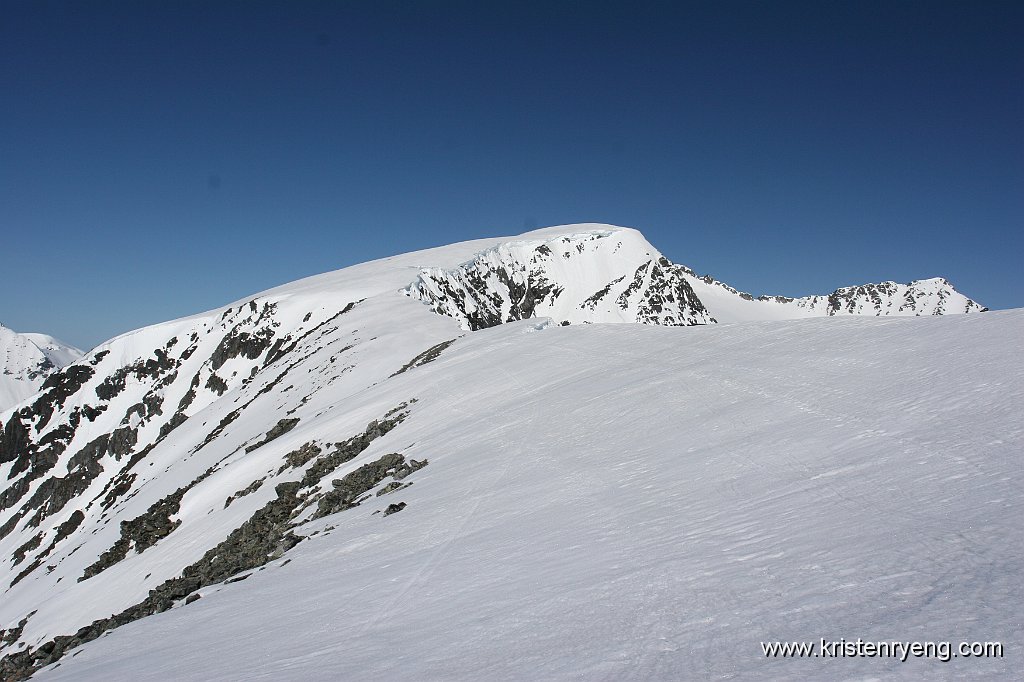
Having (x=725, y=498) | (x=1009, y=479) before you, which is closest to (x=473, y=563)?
(x=725, y=498)

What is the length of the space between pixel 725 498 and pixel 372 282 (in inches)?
3368

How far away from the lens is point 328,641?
6.18 meters

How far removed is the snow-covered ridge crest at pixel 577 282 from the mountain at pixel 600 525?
71041mm

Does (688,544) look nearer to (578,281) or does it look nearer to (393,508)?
(393,508)

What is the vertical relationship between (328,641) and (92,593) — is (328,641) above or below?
above

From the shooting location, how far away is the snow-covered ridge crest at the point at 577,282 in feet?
353

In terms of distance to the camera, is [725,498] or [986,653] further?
[725,498]

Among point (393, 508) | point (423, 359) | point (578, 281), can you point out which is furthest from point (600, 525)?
point (578, 281)

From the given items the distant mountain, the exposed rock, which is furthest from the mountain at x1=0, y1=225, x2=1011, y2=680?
the distant mountain

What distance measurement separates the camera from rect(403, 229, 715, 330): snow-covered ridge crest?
10762 centimetres

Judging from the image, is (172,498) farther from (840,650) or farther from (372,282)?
(372,282)

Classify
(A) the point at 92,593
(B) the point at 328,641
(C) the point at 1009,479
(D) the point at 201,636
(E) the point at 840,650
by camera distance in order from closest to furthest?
(E) the point at 840,650 → (C) the point at 1009,479 → (B) the point at 328,641 → (D) the point at 201,636 → (A) the point at 92,593

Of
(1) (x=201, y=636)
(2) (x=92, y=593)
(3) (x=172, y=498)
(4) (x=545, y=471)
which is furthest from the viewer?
(3) (x=172, y=498)

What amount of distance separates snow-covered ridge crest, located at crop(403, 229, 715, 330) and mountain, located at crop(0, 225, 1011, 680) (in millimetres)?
71041
